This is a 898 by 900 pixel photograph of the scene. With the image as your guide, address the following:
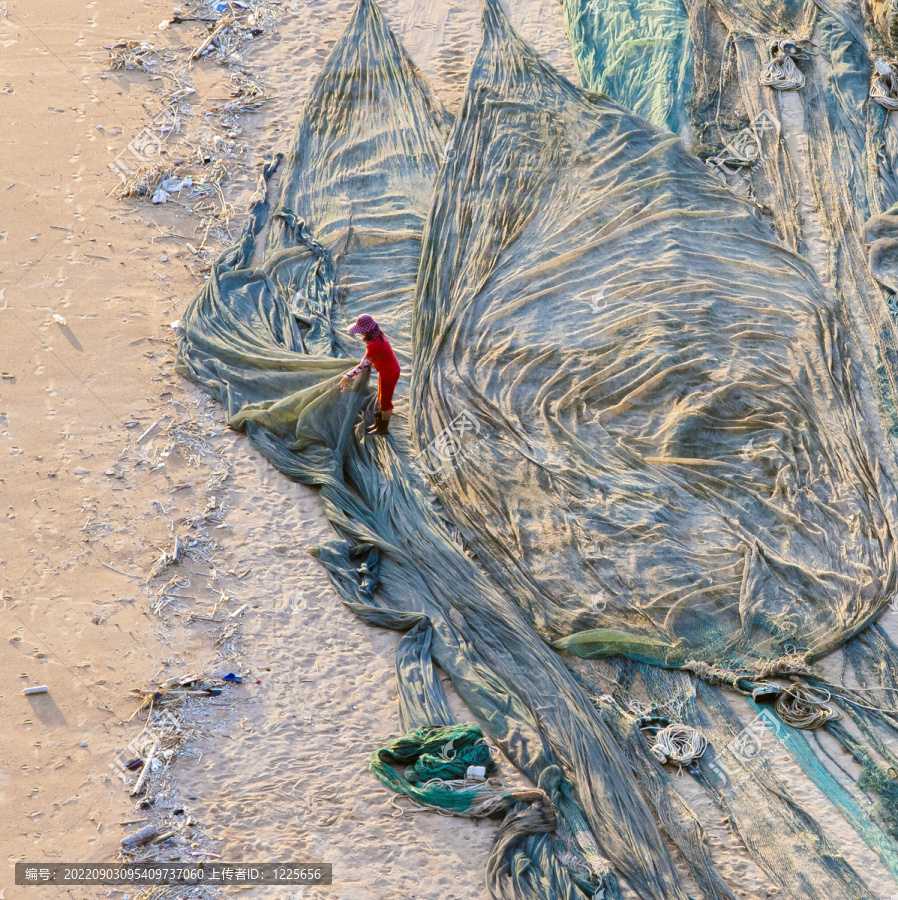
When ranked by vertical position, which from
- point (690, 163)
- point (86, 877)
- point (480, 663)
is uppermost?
point (690, 163)

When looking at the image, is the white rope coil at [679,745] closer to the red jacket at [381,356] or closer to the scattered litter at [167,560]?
the red jacket at [381,356]

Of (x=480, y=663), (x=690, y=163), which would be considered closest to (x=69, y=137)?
(x=690, y=163)

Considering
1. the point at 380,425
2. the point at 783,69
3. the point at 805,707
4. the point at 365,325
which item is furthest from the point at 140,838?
the point at 783,69

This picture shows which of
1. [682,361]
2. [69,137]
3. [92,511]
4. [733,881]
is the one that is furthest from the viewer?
[69,137]

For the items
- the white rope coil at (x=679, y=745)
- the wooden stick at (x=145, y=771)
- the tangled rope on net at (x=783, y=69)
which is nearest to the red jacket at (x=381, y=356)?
the wooden stick at (x=145, y=771)

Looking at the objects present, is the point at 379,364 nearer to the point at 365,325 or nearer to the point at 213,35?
the point at 365,325

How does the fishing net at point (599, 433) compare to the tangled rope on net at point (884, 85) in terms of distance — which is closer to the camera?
the fishing net at point (599, 433)

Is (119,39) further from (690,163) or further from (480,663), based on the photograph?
(480,663)
